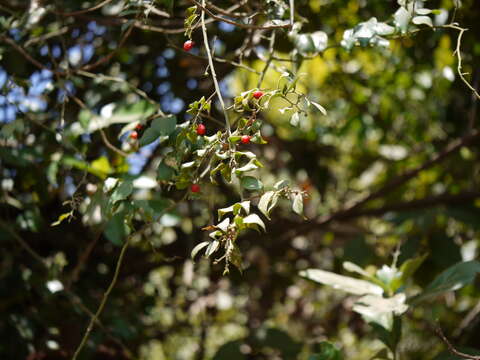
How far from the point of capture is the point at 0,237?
1589 millimetres

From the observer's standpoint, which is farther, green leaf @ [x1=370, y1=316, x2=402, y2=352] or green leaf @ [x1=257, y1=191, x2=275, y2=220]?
green leaf @ [x1=370, y1=316, x2=402, y2=352]

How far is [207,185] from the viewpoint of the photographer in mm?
1208

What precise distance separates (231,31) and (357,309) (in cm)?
110

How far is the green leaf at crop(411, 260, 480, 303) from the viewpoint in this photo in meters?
1.24

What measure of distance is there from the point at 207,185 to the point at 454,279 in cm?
59

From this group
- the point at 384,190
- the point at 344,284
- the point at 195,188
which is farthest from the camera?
the point at 384,190

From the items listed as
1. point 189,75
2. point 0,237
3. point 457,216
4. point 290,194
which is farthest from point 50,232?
point 457,216

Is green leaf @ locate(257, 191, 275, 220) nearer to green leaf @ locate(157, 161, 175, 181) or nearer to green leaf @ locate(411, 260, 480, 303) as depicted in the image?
green leaf @ locate(157, 161, 175, 181)

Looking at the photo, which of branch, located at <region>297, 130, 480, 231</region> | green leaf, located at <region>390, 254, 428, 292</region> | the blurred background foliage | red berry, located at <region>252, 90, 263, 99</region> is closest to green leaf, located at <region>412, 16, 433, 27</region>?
the blurred background foliage

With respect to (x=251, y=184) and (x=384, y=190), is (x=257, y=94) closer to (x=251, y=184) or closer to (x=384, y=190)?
(x=251, y=184)

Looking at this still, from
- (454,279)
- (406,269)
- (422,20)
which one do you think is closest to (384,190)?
(406,269)

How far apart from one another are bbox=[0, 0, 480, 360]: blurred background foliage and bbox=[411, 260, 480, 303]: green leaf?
137 millimetres

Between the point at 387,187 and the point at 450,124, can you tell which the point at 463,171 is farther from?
the point at 387,187

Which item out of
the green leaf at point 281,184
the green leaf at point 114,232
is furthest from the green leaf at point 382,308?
the green leaf at point 114,232
